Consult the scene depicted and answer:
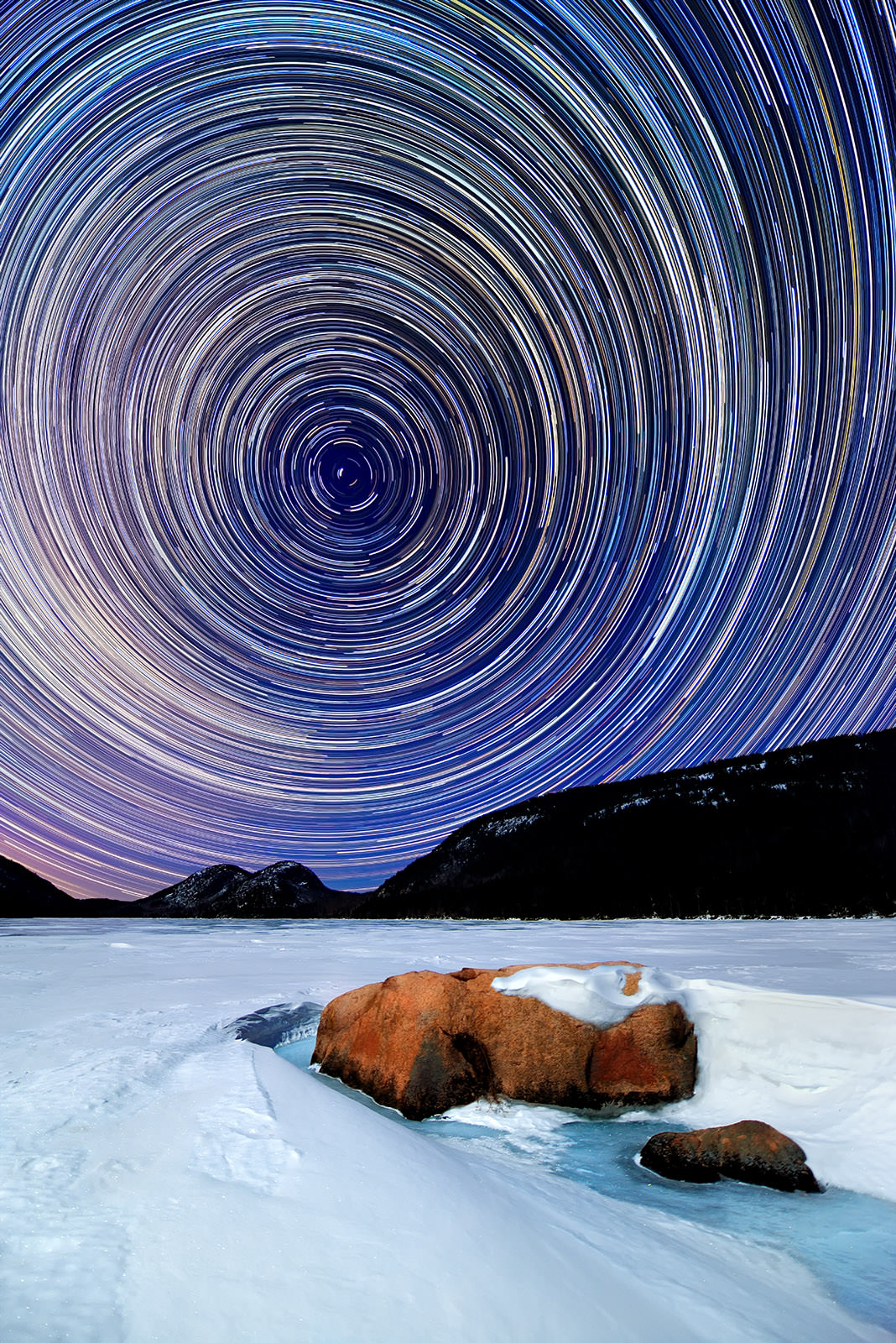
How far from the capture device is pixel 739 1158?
15.3ft

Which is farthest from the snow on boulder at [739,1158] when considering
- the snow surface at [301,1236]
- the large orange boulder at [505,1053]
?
the large orange boulder at [505,1053]

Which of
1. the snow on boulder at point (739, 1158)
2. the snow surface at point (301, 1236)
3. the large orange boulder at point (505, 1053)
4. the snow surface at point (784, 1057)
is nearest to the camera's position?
the snow surface at point (301, 1236)

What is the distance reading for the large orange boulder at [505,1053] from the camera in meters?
6.18

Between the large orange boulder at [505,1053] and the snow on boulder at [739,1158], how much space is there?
146cm

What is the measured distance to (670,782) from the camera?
432 ft

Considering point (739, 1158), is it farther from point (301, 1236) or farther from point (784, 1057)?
point (301, 1236)

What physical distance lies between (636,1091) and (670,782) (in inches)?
5265

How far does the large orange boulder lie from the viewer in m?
6.18

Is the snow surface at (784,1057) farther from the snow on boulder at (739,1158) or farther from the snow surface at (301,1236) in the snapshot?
the snow on boulder at (739,1158)

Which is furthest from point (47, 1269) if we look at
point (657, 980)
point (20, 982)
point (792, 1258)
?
point (20, 982)

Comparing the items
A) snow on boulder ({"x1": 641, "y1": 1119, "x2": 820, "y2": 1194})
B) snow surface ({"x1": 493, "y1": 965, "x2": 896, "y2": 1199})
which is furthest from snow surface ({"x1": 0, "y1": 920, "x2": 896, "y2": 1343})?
snow on boulder ({"x1": 641, "y1": 1119, "x2": 820, "y2": 1194})

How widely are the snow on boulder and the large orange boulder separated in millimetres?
1461

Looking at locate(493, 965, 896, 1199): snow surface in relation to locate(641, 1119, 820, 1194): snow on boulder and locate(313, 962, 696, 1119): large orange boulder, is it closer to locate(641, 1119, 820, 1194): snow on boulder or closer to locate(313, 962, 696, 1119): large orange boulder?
locate(313, 962, 696, 1119): large orange boulder

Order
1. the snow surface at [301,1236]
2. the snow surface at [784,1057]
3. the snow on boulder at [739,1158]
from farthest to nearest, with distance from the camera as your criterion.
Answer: the snow surface at [784,1057] < the snow on boulder at [739,1158] < the snow surface at [301,1236]
